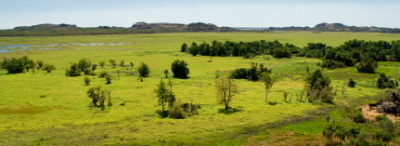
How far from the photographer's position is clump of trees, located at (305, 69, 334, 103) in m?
55.4

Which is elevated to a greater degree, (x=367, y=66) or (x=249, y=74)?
(x=367, y=66)

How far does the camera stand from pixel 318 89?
59.4 meters

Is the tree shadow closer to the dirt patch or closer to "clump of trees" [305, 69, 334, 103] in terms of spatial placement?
"clump of trees" [305, 69, 334, 103]

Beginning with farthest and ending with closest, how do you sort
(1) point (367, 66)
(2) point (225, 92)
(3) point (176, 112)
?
(1) point (367, 66) < (2) point (225, 92) < (3) point (176, 112)

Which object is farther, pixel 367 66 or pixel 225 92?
pixel 367 66

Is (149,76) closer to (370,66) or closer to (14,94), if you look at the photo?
(14,94)

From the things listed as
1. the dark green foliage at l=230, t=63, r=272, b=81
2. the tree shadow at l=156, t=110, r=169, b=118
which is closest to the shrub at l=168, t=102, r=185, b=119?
the tree shadow at l=156, t=110, r=169, b=118

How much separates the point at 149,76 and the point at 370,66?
6423cm

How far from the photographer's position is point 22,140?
35.2m

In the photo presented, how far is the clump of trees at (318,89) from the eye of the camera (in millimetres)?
55438

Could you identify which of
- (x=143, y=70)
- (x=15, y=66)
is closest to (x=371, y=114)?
(x=143, y=70)

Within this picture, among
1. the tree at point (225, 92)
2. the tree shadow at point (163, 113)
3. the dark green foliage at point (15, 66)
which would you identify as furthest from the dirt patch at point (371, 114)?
the dark green foliage at point (15, 66)

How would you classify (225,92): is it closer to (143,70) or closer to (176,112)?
(176,112)

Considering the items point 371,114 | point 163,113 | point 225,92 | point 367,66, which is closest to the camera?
point 163,113
